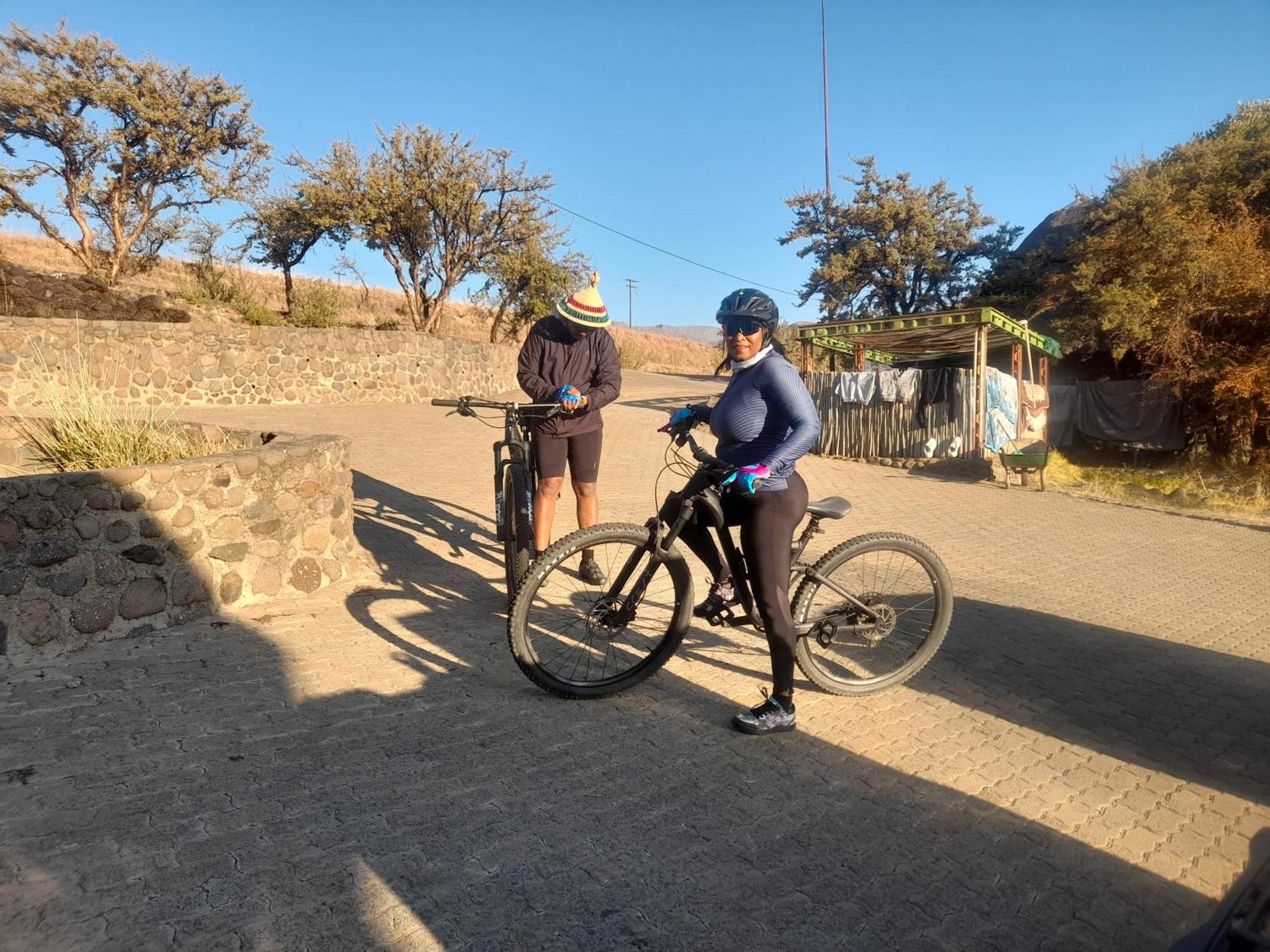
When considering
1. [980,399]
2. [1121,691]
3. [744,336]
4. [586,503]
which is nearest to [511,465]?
[586,503]

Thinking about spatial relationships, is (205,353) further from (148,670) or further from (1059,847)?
(1059,847)

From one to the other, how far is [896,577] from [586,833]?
2.09 metres

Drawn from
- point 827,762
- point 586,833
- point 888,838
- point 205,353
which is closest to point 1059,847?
point 888,838

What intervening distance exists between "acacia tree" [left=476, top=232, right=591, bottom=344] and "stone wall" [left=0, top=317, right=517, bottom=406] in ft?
22.0

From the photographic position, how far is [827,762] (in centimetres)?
293

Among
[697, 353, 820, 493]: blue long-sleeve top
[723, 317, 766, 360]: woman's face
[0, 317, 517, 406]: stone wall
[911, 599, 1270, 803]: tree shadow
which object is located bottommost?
[911, 599, 1270, 803]: tree shadow

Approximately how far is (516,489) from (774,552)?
186 centimetres

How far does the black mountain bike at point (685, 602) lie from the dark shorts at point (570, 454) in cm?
128

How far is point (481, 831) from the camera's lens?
7.81 ft

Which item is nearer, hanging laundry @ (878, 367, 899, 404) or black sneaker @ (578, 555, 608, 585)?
black sneaker @ (578, 555, 608, 585)

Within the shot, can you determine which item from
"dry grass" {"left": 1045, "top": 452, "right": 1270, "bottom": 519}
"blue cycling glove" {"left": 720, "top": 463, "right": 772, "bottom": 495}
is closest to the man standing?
"blue cycling glove" {"left": 720, "top": 463, "right": 772, "bottom": 495}

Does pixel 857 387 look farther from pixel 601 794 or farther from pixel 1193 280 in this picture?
pixel 601 794

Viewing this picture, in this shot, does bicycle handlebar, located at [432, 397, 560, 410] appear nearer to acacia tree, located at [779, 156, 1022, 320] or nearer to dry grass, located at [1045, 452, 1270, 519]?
dry grass, located at [1045, 452, 1270, 519]

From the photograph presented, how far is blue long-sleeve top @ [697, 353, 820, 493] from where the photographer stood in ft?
9.78
